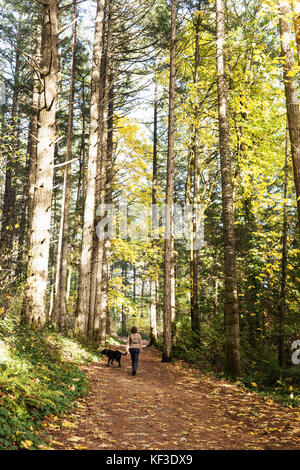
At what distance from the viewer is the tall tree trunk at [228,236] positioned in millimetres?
8930

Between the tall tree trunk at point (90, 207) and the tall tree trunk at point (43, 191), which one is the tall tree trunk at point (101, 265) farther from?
the tall tree trunk at point (43, 191)

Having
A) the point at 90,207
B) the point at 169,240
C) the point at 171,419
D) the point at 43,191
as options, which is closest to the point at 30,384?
the point at 171,419

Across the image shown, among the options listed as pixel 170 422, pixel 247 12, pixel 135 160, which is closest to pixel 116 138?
pixel 135 160

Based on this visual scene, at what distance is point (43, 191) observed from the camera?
26.1 feet

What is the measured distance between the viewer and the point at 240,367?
8.91 metres

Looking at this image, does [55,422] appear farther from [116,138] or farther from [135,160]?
[116,138]

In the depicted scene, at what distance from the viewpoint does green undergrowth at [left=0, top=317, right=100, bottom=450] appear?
3.47 meters

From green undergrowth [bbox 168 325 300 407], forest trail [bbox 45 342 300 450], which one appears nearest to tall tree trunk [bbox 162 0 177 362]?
green undergrowth [bbox 168 325 300 407]

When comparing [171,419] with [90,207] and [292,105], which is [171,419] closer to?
[292,105]

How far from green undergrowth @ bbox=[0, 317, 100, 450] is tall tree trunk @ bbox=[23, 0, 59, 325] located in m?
0.73

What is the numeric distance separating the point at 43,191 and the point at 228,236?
540 centimetres

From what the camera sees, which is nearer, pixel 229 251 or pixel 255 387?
pixel 255 387

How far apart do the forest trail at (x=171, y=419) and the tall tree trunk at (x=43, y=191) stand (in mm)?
2525

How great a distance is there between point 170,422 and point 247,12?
53.4 feet
